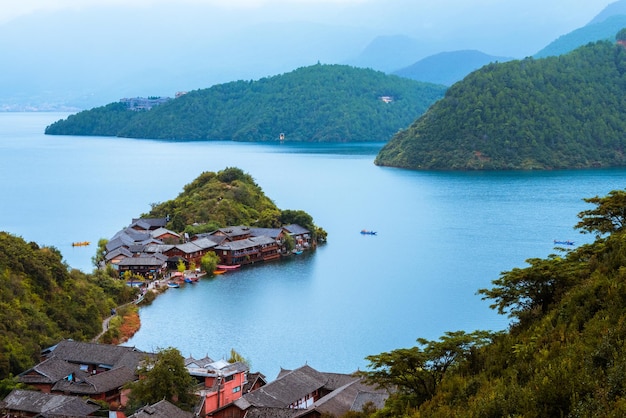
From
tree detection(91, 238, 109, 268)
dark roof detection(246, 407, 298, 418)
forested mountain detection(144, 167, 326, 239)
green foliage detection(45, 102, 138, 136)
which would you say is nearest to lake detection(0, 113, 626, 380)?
tree detection(91, 238, 109, 268)

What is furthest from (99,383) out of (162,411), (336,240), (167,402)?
(336,240)

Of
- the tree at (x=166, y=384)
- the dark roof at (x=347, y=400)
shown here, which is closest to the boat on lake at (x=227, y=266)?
the tree at (x=166, y=384)

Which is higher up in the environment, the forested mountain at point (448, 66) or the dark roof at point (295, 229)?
the forested mountain at point (448, 66)

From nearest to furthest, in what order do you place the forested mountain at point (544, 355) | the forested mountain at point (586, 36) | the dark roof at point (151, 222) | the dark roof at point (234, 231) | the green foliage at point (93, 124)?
the forested mountain at point (544, 355) → the dark roof at point (234, 231) → the dark roof at point (151, 222) → the green foliage at point (93, 124) → the forested mountain at point (586, 36)

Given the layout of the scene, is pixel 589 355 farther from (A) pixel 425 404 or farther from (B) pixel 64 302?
(B) pixel 64 302

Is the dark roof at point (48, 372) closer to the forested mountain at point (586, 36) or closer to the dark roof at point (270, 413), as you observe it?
the dark roof at point (270, 413)

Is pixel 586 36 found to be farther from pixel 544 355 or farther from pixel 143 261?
pixel 544 355

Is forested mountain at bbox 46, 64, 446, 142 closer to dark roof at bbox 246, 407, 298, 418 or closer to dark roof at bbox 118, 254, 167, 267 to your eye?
dark roof at bbox 118, 254, 167, 267
